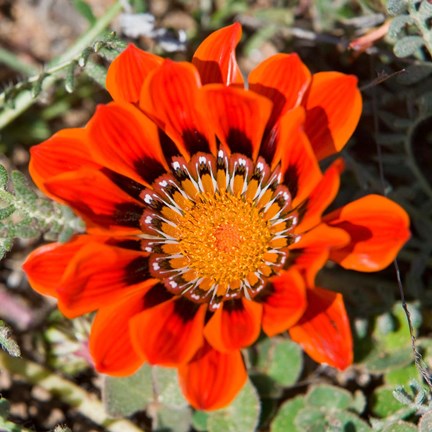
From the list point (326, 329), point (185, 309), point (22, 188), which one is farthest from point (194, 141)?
point (326, 329)

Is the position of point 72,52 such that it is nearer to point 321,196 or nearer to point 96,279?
point 96,279

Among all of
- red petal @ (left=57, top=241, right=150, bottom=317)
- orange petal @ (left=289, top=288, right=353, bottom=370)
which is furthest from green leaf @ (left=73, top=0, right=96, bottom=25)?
orange petal @ (left=289, top=288, right=353, bottom=370)

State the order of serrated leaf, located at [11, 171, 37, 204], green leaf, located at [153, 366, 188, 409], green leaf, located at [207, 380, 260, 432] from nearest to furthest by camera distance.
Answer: serrated leaf, located at [11, 171, 37, 204]
green leaf, located at [207, 380, 260, 432]
green leaf, located at [153, 366, 188, 409]

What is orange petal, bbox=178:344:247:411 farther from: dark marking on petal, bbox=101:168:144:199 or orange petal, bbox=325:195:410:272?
dark marking on petal, bbox=101:168:144:199

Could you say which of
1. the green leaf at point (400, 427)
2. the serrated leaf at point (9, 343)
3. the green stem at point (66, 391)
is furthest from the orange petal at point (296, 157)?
the green stem at point (66, 391)

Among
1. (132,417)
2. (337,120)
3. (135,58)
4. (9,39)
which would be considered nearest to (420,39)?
(337,120)

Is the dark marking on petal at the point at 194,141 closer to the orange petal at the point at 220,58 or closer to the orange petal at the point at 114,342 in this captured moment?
the orange petal at the point at 220,58
